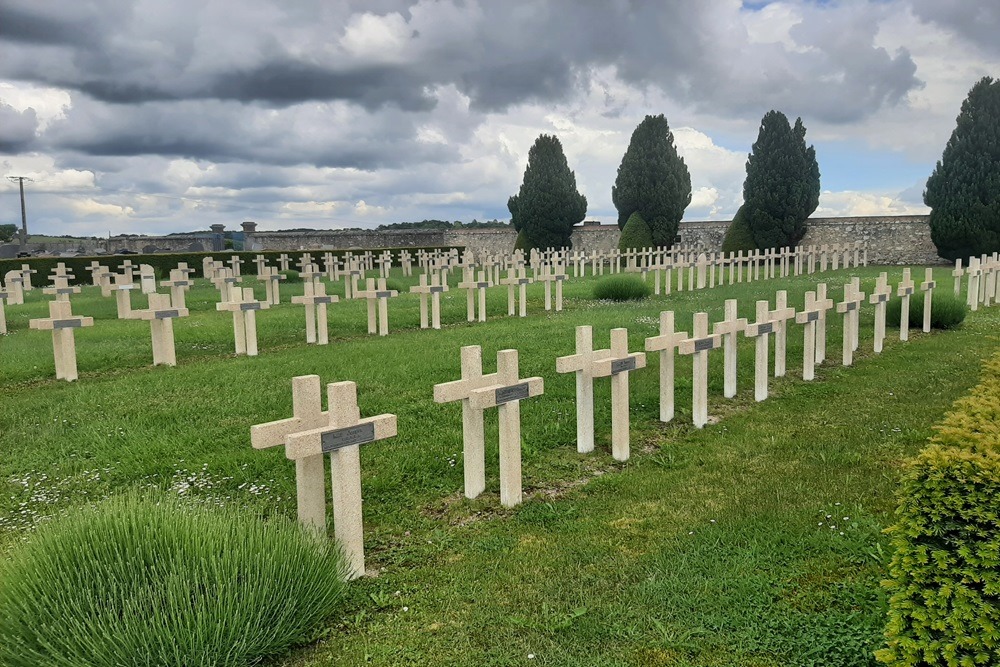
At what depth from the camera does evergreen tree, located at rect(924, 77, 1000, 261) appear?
1084 inches

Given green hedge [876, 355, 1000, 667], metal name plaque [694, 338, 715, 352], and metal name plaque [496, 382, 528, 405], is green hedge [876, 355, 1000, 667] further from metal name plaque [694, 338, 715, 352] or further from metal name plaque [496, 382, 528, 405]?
metal name plaque [694, 338, 715, 352]

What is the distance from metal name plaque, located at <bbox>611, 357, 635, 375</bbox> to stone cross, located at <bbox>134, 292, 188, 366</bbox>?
7057 millimetres

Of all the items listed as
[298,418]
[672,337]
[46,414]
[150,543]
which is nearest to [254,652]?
[150,543]

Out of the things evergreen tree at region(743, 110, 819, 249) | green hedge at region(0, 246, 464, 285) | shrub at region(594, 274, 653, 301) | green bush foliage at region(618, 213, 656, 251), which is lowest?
shrub at region(594, 274, 653, 301)

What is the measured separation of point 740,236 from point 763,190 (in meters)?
2.30

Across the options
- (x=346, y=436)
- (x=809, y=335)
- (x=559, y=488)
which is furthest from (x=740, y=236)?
(x=346, y=436)

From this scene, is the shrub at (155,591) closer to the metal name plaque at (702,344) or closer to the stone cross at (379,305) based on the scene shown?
the metal name plaque at (702,344)

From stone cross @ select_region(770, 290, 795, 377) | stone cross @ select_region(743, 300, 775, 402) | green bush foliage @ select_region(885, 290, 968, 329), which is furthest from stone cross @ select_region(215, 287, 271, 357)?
green bush foliage @ select_region(885, 290, 968, 329)

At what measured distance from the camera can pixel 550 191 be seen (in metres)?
41.7

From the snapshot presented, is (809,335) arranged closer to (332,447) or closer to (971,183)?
(332,447)

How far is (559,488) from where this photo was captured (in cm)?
538

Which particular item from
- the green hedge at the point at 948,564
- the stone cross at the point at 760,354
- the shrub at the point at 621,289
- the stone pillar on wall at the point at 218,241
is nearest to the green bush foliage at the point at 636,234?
the shrub at the point at 621,289

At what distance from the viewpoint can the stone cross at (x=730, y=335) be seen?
745 cm

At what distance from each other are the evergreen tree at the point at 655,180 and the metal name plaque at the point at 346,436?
34.6m
